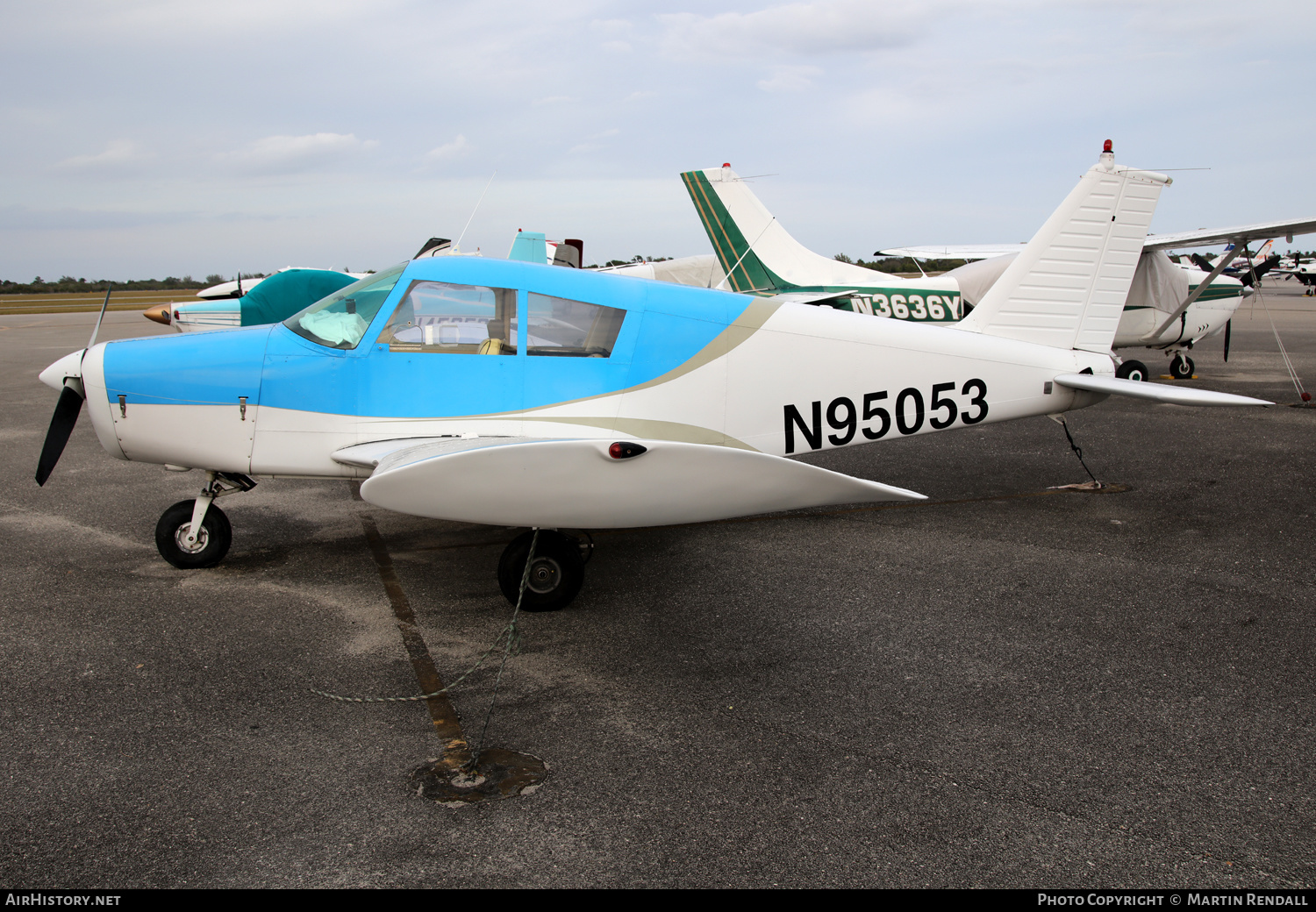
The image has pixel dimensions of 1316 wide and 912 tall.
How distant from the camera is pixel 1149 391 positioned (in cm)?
527

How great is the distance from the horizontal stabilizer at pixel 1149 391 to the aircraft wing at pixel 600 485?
2482 mm

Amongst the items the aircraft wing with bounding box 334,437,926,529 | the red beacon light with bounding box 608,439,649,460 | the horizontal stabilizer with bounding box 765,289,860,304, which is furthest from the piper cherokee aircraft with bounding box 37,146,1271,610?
the horizontal stabilizer with bounding box 765,289,860,304

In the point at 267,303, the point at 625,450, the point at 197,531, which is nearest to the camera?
the point at 625,450

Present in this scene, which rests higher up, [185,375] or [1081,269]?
[1081,269]

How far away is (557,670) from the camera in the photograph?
3.83 m

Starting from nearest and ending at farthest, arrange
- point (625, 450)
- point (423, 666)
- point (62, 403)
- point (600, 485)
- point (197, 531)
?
point (625, 450), point (600, 485), point (423, 666), point (62, 403), point (197, 531)

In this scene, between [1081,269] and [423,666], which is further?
[1081,269]

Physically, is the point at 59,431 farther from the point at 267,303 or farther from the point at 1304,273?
the point at 1304,273

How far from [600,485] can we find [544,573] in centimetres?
99

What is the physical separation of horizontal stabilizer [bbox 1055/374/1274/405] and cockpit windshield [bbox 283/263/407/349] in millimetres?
Result: 4355

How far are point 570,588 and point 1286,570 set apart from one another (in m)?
4.29

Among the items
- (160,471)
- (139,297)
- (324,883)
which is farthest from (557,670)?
(139,297)

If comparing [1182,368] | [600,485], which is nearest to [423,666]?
[600,485]
